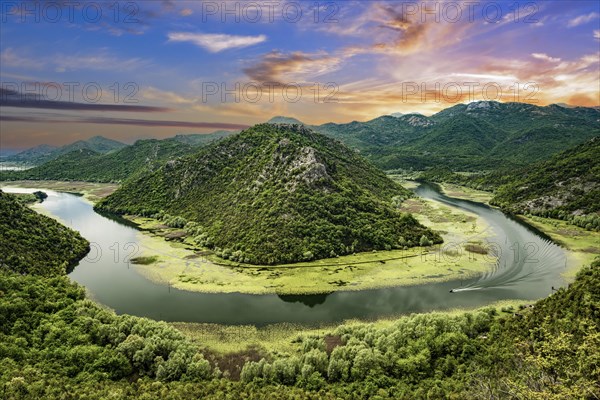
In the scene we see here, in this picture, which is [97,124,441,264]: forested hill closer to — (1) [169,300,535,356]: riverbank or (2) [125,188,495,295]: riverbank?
(2) [125,188,495,295]: riverbank

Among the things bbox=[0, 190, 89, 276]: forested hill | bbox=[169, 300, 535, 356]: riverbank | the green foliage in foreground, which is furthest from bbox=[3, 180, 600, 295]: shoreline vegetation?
the green foliage in foreground

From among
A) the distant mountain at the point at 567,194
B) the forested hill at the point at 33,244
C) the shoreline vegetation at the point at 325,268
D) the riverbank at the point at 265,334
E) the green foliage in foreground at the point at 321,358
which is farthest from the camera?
the distant mountain at the point at 567,194

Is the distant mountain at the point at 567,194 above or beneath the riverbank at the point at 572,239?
above

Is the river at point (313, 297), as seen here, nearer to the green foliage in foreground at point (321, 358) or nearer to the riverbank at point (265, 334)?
the riverbank at point (265, 334)

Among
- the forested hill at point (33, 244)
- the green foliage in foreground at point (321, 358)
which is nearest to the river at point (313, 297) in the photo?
the forested hill at point (33, 244)

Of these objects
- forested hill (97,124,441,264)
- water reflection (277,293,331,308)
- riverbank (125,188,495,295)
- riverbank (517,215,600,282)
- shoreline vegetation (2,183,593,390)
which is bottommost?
shoreline vegetation (2,183,593,390)

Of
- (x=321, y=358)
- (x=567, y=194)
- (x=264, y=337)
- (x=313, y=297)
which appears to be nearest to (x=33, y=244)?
(x=264, y=337)

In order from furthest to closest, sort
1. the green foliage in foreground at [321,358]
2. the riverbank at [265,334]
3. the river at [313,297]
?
the river at [313,297] < the riverbank at [265,334] < the green foliage in foreground at [321,358]

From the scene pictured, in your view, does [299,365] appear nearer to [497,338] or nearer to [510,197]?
[497,338]
